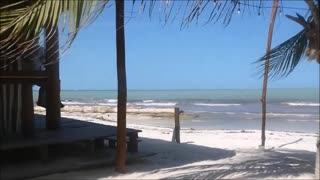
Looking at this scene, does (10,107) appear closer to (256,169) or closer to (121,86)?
(121,86)

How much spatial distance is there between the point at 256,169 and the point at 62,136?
11.5 ft

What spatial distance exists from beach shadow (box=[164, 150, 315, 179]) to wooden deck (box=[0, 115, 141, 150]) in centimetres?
159

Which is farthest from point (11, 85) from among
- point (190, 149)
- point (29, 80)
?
point (190, 149)

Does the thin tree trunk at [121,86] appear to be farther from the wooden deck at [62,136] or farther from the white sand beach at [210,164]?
the wooden deck at [62,136]

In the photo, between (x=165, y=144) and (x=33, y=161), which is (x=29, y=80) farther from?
(x=165, y=144)

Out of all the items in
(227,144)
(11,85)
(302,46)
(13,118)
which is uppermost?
(302,46)

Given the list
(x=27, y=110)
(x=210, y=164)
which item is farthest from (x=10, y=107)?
(x=210, y=164)

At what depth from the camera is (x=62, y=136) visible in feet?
29.9

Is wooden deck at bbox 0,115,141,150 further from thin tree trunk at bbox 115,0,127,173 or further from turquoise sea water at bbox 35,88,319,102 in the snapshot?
turquoise sea water at bbox 35,88,319,102

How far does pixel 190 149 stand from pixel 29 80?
4.29 m

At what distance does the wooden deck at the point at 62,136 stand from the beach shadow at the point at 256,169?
1592 millimetres

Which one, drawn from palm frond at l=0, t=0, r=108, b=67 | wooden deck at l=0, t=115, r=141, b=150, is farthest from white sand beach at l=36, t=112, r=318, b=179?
palm frond at l=0, t=0, r=108, b=67

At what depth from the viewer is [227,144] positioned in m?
13.4

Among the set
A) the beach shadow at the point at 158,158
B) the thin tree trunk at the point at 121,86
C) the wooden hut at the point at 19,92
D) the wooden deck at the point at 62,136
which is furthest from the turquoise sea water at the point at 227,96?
the thin tree trunk at the point at 121,86
